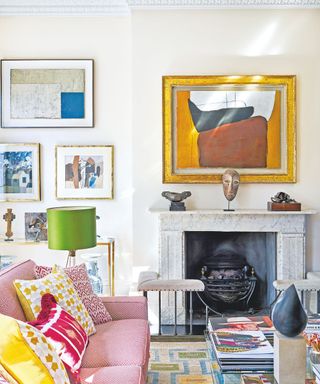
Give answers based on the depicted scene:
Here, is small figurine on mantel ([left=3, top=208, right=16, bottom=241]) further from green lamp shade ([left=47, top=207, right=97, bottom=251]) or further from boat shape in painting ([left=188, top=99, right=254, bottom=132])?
boat shape in painting ([left=188, top=99, right=254, bottom=132])

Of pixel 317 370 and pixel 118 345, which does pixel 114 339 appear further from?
pixel 317 370

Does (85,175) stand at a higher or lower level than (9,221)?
higher

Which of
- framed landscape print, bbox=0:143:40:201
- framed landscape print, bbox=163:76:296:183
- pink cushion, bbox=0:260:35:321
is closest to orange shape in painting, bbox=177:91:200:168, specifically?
framed landscape print, bbox=163:76:296:183

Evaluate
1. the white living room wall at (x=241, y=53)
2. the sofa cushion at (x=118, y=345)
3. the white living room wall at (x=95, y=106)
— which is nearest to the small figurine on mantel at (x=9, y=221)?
the white living room wall at (x=95, y=106)

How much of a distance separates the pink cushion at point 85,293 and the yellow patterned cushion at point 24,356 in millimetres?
1223

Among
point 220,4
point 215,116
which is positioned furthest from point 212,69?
point 220,4

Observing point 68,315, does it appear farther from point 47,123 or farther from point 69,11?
point 69,11

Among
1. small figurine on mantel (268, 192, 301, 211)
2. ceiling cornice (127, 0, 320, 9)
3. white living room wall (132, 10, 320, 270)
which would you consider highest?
ceiling cornice (127, 0, 320, 9)

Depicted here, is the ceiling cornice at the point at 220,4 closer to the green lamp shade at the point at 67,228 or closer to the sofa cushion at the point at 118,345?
the green lamp shade at the point at 67,228

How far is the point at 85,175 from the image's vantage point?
5172 mm

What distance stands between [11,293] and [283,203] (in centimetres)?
277

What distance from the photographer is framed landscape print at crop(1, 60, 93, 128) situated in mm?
5125

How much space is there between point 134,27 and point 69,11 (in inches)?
26.0

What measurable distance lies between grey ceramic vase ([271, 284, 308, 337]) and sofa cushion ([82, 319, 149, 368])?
769 millimetres
